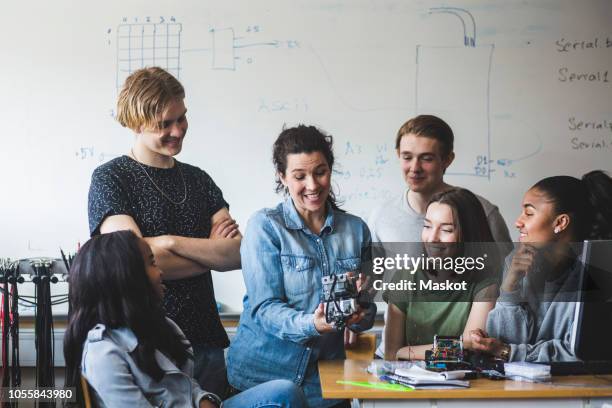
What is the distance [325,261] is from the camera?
248cm

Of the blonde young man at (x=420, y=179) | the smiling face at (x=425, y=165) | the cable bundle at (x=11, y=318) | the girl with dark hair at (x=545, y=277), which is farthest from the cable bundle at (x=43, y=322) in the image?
the girl with dark hair at (x=545, y=277)

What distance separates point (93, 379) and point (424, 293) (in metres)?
1.18

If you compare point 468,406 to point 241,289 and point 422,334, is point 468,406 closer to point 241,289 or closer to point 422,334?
point 422,334

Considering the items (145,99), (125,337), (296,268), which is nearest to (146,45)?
(145,99)

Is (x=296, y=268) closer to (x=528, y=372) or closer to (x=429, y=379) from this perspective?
(x=429, y=379)

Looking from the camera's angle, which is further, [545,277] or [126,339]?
[545,277]

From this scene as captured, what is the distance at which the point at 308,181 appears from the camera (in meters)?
2.49

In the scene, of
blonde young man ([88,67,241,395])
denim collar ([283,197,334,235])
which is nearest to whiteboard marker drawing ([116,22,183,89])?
blonde young man ([88,67,241,395])

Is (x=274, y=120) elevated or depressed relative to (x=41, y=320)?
elevated

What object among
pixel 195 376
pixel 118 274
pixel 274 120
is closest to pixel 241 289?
pixel 274 120

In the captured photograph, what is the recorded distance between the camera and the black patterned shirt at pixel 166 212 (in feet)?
8.19

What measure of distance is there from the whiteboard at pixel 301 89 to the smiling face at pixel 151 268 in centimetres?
147

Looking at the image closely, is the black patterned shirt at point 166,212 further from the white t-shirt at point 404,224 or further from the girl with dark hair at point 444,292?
the white t-shirt at point 404,224

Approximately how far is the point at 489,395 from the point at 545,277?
67 cm
